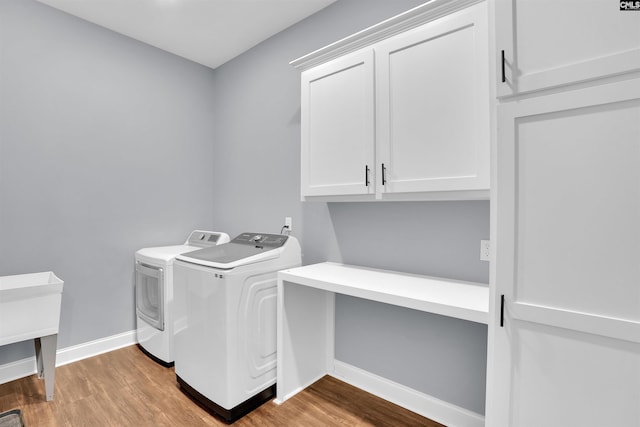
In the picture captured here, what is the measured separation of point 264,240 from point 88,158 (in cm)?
169

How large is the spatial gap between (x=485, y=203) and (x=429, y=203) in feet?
1.00

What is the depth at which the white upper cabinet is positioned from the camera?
143cm

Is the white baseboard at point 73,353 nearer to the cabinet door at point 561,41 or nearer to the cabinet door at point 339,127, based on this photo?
the cabinet door at point 339,127

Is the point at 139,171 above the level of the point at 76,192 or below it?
above

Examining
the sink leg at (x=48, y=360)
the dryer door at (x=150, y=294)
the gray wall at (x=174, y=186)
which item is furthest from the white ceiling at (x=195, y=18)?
the sink leg at (x=48, y=360)

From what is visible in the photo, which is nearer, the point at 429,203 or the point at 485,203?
the point at 485,203

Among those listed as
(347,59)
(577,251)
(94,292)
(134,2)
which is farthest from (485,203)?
(94,292)

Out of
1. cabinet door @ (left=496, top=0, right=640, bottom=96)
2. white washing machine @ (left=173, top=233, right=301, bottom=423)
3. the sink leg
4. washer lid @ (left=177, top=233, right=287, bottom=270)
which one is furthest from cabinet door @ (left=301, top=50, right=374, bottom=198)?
the sink leg

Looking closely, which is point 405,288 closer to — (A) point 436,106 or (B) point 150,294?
(A) point 436,106

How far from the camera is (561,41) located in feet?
3.34

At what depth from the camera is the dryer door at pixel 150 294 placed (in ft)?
7.97

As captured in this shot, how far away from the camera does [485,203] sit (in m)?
1.68

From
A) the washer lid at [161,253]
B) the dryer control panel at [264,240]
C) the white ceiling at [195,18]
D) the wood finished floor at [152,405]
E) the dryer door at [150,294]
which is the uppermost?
the white ceiling at [195,18]

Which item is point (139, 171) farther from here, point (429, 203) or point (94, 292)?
point (429, 203)
